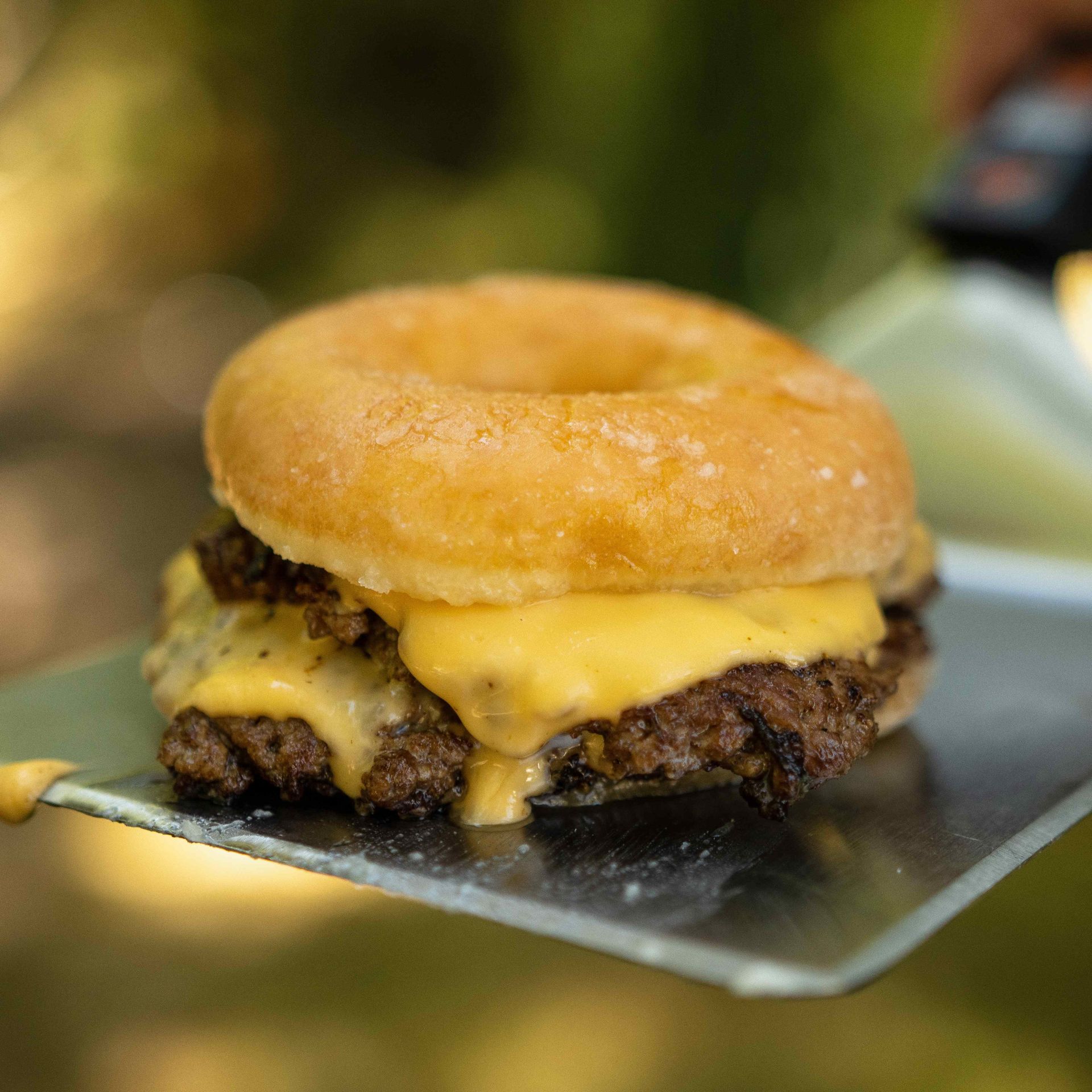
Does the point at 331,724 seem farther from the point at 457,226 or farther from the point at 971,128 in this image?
the point at 457,226

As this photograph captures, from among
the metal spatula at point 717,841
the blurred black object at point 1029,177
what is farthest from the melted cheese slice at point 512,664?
the blurred black object at point 1029,177

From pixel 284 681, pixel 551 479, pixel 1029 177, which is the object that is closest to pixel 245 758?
pixel 284 681

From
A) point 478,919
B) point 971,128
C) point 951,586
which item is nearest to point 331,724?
point 478,919

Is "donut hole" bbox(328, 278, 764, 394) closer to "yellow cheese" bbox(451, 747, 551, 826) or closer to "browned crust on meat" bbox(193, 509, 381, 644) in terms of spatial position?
"browned crust on meat" bbox(193, 509, 381, 644)

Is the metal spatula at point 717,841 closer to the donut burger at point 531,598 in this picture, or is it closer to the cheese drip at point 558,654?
the donut burger at point 531,598

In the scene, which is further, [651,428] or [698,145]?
[698,145]

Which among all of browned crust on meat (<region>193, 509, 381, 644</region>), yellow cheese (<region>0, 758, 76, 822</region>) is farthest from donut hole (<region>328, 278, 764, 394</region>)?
yellow cheese (<region>0, 758, 76, 822</region>)
